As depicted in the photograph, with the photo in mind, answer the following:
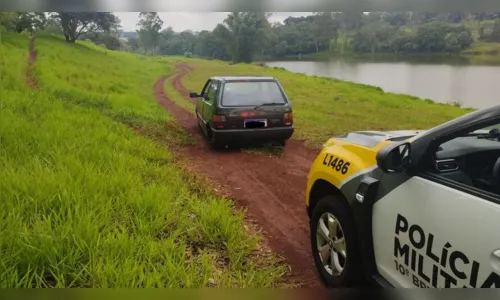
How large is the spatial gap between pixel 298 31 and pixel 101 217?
6.28ft

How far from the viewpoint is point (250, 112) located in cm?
662

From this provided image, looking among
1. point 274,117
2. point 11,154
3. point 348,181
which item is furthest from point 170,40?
point 274,117

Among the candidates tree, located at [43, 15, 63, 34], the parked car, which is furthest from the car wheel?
tree, located at [43, 15, 63, 34]

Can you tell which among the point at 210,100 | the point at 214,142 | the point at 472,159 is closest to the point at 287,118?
the point at 214,142

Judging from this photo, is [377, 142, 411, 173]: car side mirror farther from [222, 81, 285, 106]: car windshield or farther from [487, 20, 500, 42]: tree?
[222, 81, 285, 106]: car windshield

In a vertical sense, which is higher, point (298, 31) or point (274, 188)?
point (298, 31)

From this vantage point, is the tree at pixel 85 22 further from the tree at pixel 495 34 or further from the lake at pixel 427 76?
the tree at pixel 495 34

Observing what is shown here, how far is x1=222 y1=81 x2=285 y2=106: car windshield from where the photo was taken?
6.63 meters

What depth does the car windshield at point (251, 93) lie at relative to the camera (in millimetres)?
6633

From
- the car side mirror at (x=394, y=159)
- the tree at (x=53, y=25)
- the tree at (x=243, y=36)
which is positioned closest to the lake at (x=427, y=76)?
the tree at (x=243, y=36)

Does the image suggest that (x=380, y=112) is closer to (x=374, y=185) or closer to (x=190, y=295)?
(x=374, y=185)

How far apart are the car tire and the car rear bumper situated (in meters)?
3.84

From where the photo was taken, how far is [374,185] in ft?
7.02

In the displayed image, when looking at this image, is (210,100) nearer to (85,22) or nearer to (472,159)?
(85,22)
